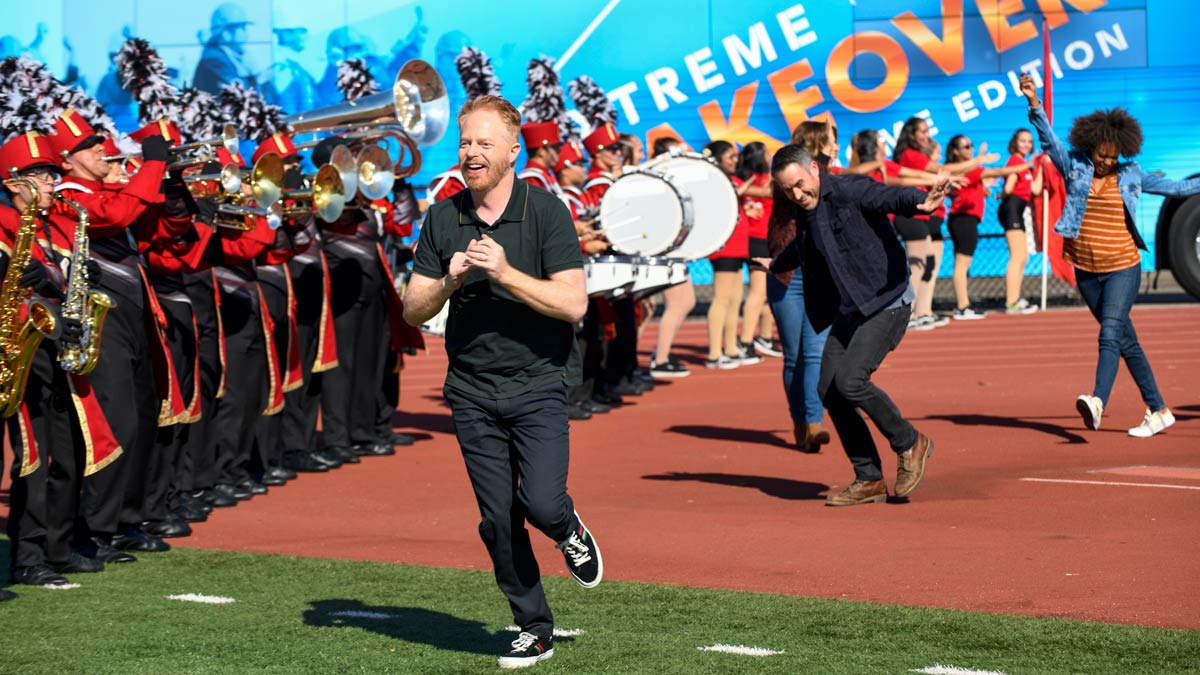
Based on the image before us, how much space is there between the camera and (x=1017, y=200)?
18.6 meters

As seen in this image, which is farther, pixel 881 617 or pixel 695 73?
pixel 695 73

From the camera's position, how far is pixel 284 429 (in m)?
11.0

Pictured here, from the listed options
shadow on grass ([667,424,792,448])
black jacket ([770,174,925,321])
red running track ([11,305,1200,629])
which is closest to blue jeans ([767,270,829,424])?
red running track ([11,305,1200,629])

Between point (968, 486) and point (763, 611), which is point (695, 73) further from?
point (763, 611)

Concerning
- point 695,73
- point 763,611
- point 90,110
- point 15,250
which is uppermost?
point 695,73

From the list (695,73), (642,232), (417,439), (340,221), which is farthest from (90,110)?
Answer: (695,73)

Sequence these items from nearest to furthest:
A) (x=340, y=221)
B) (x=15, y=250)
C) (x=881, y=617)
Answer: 1. (x=881, y=617)
2. (x=15, y=250)
3. (x=340, y=221)

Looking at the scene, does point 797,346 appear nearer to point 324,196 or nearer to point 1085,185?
point 1085,185

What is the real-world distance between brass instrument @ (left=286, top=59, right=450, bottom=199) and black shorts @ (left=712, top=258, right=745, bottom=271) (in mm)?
4318

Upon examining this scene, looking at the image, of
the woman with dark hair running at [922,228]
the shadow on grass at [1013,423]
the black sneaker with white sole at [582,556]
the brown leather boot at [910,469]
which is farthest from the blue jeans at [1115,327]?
the black sneaker with white sole at [582,556]

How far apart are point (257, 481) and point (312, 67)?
14134 millimetres

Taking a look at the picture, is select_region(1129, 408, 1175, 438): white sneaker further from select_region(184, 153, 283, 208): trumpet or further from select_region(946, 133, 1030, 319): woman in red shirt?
select_region(946, 133, 1030, 319): woman in red shirt

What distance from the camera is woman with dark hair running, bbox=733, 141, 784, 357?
15.1 meters

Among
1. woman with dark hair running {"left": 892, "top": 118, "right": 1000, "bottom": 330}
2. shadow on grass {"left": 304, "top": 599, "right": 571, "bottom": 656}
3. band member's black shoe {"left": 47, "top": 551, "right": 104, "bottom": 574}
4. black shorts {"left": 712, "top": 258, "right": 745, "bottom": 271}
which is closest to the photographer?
shadow on grass {"left": 304, "top": 599, "right": 571, "bottom": 656}
